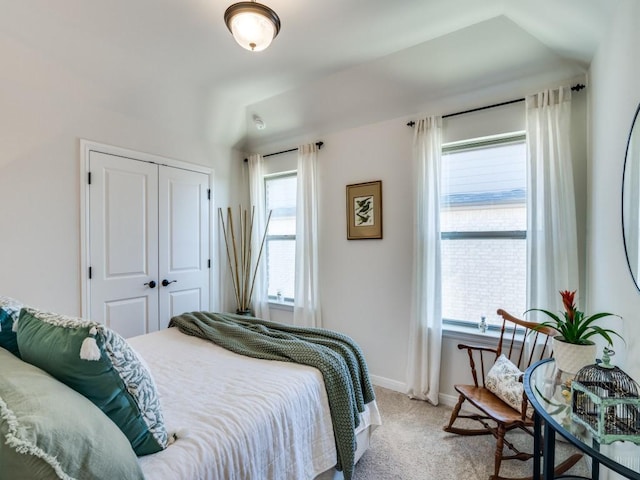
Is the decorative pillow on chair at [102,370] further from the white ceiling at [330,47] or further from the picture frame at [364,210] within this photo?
the picture frame at [364,210]

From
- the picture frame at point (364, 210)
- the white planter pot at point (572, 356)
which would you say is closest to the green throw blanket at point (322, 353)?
the white planter pot at point (572, 356)

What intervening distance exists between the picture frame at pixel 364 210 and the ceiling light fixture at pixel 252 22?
164 cm

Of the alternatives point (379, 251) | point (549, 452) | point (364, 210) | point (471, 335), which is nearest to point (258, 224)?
point (364, 210)

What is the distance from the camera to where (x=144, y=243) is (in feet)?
10.1

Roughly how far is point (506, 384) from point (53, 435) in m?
2.24

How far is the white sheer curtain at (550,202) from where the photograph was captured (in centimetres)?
214

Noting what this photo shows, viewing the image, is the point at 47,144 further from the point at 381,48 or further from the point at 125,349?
the point at 381,48

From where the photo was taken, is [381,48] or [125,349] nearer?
[125,349]

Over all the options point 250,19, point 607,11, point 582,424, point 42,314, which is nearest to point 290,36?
point 250,19

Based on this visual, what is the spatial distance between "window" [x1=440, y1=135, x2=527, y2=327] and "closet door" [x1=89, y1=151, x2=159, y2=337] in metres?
2.78

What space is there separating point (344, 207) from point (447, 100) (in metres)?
→ 1.34

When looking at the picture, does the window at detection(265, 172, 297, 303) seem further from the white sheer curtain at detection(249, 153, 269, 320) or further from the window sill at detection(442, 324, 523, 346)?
the window sill at detection(442, 324, 523, 346)

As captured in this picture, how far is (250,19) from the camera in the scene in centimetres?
173

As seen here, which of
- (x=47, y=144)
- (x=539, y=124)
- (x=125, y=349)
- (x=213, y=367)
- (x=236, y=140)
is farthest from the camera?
(x=236, y=140)
